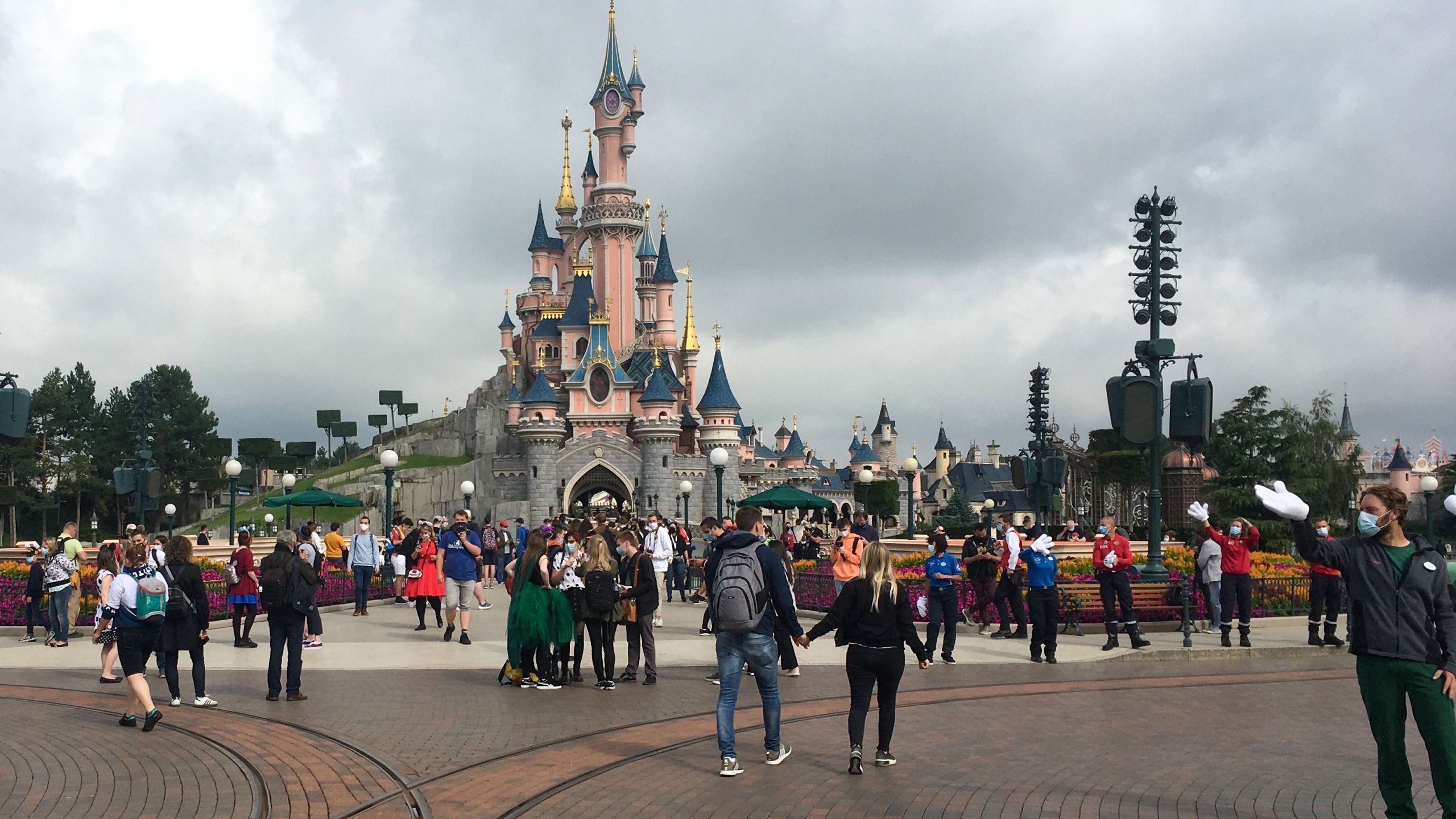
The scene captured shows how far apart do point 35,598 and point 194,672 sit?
7245 mm

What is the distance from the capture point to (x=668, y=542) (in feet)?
70.2

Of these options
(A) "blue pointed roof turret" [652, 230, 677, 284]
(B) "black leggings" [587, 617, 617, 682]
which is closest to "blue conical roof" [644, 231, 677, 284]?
(A) "blue pointed roof turret" [652, 230, 677, 284]

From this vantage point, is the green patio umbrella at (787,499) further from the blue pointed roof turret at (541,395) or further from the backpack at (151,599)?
the blue pointed roof turret at (541,395)

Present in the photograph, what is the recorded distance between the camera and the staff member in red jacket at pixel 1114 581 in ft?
47.2

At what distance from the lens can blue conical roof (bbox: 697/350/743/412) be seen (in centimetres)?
7162

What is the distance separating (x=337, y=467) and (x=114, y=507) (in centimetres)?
2000

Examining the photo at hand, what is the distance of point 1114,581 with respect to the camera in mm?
14609

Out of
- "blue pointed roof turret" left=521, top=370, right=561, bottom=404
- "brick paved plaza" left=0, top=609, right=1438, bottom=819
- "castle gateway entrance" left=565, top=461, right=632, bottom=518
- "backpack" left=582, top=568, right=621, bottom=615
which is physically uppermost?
"blue pointed roof turret" left=521, top=370, right=561, bottom=404

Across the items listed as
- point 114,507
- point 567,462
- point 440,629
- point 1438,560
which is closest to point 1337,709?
point 1438,560

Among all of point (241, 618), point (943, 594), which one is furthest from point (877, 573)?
point (241, 618)

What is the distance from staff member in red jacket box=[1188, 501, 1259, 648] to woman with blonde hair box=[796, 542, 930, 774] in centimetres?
768

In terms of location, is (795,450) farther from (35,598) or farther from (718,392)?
(35,598)

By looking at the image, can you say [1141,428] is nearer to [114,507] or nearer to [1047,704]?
[1047,704]

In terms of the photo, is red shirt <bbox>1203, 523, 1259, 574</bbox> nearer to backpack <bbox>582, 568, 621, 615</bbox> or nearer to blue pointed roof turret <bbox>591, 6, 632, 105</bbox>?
backpack <bbox>582, 568, 621, 615</bbox>
